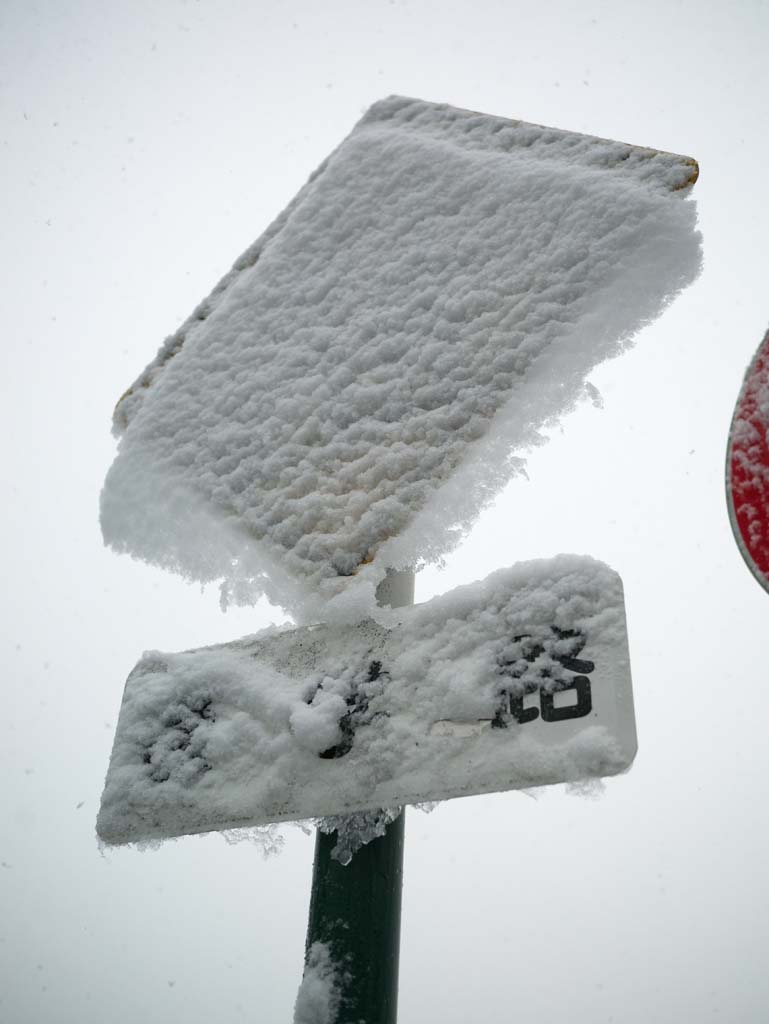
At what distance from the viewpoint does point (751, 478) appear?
3.58 ft

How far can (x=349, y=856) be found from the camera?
1128mm

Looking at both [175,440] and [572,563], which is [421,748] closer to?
[572,563]

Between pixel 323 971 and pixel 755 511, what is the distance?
3.10 feet

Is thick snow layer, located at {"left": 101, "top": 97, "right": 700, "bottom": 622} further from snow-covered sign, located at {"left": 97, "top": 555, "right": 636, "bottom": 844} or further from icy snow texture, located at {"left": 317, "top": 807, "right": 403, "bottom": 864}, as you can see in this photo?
icy snow texture, located at {"left": 317, "top": 807, "right": 403, "bottom": 864}

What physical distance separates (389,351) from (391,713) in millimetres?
775

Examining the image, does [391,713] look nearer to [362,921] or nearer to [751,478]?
[362,921]

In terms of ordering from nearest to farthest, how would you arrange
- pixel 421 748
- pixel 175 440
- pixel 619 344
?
pixel 421 748 < pixel 619 344 < pixel 175 440

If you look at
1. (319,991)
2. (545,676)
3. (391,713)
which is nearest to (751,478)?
(545,676)

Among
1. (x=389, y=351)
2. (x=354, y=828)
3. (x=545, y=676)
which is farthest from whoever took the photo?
(x=389, y=351)

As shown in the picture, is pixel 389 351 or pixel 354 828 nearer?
pixel 354 828

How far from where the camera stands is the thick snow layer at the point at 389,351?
1309 mm

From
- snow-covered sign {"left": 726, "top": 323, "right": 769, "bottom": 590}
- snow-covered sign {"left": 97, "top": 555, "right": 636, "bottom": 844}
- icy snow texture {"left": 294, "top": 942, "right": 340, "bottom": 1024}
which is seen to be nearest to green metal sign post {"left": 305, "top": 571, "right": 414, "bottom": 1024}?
icy snow texture {"left": 294, "top": 942, "right": 340, "bottom": 1024}

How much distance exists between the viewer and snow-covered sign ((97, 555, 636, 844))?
37.7 inches

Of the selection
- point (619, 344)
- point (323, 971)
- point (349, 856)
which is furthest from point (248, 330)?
point (323, 971)
